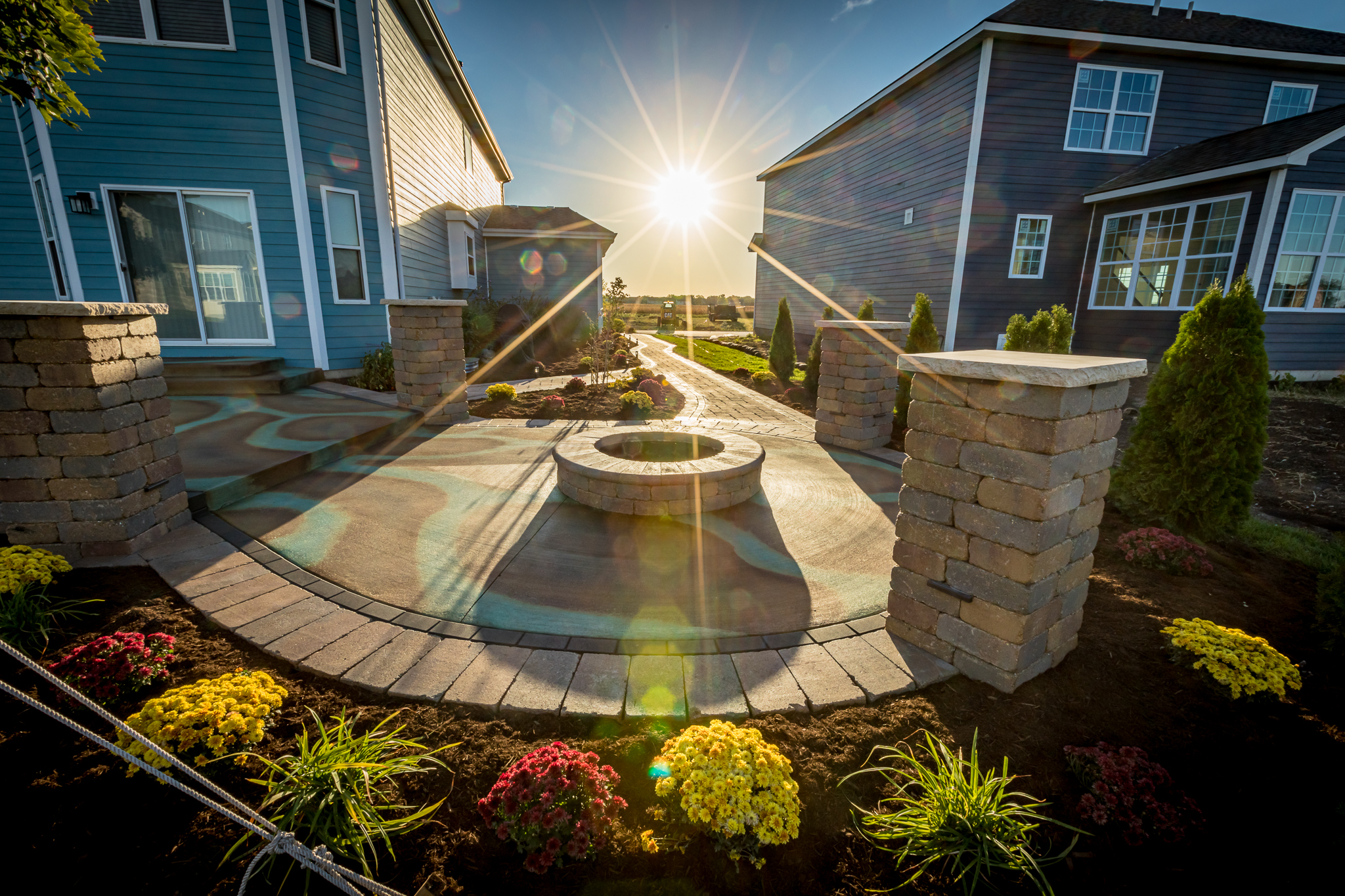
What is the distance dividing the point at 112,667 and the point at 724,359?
16365 mm

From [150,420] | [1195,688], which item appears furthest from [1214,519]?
[150,420]

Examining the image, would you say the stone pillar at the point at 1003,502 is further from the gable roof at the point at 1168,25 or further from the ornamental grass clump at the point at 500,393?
the gable roof at the point at 1168,25

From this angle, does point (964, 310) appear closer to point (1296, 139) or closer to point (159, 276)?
point (1296, 139)

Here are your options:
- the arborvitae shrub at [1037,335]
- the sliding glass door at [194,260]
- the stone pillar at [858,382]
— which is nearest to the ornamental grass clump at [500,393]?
the sliding glass door at [194,260]

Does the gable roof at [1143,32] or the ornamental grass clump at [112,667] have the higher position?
the gable roof at [1143,32]

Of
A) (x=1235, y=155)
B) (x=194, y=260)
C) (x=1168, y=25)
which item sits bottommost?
(x=194, y=260)

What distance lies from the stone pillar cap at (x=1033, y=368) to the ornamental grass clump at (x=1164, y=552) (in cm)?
208

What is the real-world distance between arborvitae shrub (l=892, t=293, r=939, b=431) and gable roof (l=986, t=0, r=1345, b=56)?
832cm

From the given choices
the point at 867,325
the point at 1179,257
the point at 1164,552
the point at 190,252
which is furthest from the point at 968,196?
the point at 190,252

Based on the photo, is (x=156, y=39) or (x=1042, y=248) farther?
(x=1042, y=248)

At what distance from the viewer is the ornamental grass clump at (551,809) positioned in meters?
1.90

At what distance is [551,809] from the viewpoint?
1926 millimetres

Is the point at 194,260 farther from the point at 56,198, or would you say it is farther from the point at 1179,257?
the point at 1179,257

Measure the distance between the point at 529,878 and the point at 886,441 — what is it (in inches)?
273
